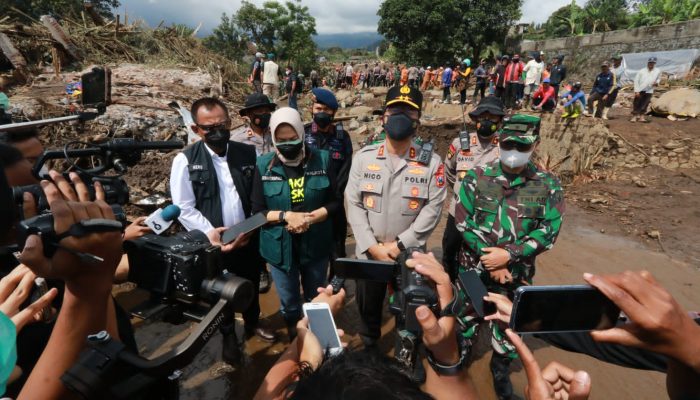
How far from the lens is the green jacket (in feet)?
8.48

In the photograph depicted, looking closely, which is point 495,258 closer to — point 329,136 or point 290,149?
point 290,149

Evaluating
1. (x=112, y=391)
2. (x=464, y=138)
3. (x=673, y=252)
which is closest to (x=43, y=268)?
(x=112, y=391)

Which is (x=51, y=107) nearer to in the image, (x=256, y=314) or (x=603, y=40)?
(x=256, y=314)

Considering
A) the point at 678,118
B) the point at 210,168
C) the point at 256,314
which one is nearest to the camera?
the point at 210,168

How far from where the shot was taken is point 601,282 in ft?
3.05

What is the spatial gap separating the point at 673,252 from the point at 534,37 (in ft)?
89.7

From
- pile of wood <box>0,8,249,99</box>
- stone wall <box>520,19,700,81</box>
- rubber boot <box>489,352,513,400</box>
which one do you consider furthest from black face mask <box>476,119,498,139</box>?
stone wall <box>520,19,700,81</box>

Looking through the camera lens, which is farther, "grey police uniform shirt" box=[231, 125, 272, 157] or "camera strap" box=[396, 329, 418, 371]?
"grey police uniform shirt" box=[231, 125, 272, 157]

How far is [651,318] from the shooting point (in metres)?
0.86

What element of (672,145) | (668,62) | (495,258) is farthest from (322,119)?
(668,62)

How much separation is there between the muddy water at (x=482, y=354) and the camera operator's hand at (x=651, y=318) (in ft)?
6.75

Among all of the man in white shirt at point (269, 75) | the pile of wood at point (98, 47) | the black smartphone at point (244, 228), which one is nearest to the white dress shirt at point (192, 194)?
the black smartphone at point (244, 228)

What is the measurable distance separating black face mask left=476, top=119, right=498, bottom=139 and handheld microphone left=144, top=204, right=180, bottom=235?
306 centimetres

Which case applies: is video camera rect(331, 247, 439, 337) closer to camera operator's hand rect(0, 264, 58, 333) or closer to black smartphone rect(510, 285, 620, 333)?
black smartphone rect(510, 285, 620, 333)
